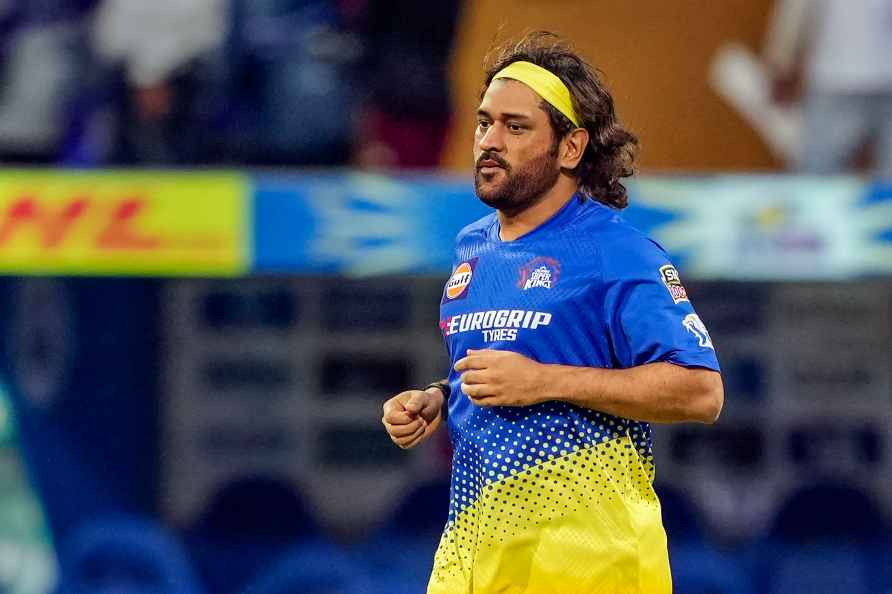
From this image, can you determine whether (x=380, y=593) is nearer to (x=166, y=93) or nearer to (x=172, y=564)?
(x=172, y=564)

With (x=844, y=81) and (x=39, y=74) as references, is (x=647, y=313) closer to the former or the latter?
(x=844, y=81)

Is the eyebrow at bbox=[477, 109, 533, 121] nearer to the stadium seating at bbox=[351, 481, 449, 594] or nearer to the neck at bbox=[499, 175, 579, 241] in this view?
the neck at bbox=[499, 175, 579, 241]

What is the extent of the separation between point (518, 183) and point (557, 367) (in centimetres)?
44

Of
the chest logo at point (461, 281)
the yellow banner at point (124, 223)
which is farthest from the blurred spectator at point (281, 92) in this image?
the chest logo at point (461, 281)

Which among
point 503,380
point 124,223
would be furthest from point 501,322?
point 124,223

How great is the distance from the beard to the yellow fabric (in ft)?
1.85

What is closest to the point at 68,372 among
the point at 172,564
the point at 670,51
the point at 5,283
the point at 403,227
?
the point at 5,283

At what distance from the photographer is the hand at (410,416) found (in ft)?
12.6

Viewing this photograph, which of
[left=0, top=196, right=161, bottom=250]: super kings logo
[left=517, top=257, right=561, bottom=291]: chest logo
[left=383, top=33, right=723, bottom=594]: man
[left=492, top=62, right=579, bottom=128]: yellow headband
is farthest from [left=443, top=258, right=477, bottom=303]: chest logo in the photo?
[left=0, top=196, right=161, bottom=250]: super kings logo

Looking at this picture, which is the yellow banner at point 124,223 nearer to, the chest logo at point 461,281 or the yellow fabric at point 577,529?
the chest logo at point 461,281

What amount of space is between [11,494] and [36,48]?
2.29 m

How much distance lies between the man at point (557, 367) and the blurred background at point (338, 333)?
162 inches

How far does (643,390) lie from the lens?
3.53 m

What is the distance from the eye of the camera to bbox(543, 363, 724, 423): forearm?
353 centimetres
